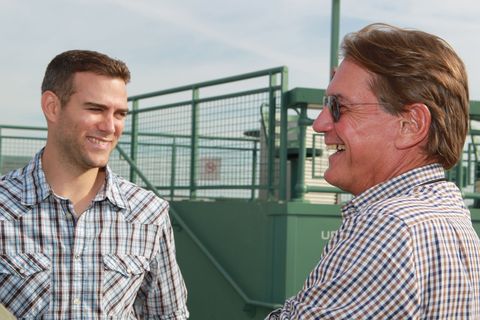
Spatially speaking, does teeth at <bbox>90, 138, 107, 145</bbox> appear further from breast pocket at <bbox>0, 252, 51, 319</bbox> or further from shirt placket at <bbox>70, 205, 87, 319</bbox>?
breast pocket at <bbox>0, 252, 51, 319</bbox>

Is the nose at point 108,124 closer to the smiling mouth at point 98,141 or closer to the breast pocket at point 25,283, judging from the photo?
the smiling mouth at point 98,141

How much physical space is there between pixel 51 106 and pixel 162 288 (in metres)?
0.98

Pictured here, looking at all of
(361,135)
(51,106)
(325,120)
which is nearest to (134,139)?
(51,106)

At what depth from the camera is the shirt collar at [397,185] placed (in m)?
2.11

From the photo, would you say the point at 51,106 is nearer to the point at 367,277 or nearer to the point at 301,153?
the point at 367,277

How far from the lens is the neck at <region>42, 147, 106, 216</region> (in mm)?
3564

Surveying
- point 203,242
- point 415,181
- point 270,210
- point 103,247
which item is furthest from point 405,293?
point 203,242

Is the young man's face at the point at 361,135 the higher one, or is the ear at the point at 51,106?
the ear at the point at 51,106

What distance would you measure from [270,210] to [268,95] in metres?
1.16

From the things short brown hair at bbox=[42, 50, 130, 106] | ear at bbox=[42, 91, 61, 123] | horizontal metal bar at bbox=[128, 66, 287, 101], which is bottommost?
ear at bbox=[42, 91, 61, 123]

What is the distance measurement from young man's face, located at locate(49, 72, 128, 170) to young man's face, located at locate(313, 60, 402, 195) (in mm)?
1650

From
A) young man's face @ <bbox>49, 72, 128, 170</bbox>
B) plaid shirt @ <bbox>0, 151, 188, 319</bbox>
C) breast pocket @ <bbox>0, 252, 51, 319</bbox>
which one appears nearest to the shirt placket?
plaid shirt @ <bbox>0, 151, 188, 319</bbox>

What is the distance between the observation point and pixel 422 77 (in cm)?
208


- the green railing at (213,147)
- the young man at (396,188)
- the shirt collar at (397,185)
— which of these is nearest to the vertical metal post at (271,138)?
the green railing at (213,147)
